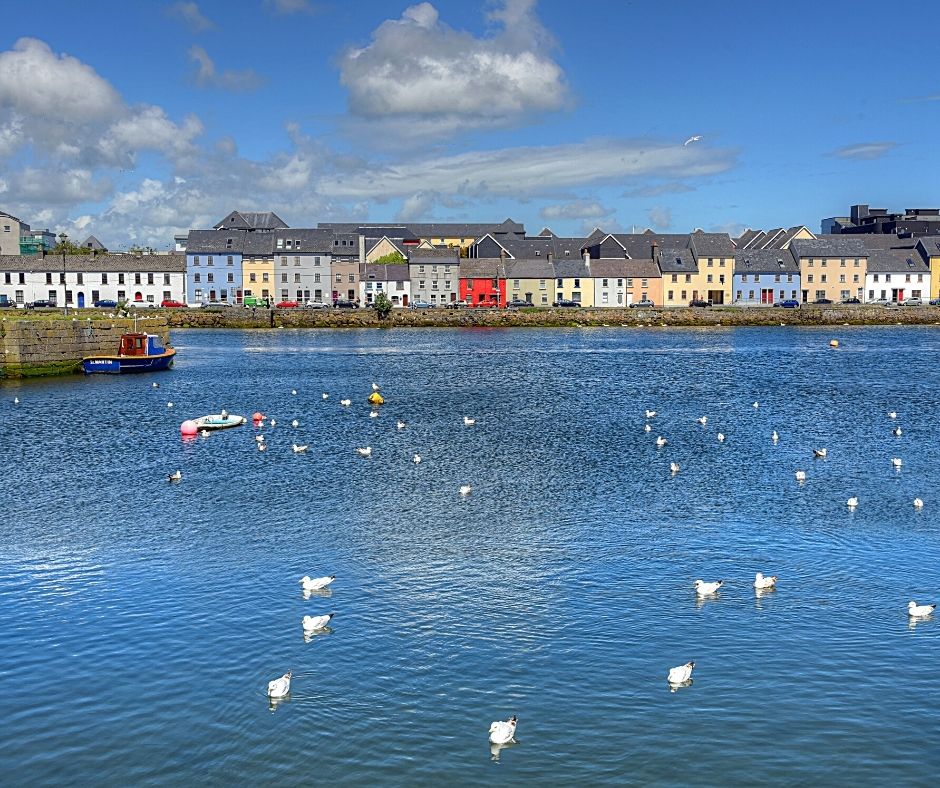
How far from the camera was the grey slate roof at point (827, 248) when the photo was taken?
153 meters

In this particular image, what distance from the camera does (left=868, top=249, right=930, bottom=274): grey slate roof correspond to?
511 ft

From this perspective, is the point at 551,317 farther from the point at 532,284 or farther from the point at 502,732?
the point at 502,732

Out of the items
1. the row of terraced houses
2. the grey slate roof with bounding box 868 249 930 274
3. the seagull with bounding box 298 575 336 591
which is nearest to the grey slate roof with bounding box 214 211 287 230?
the row of terraced houses

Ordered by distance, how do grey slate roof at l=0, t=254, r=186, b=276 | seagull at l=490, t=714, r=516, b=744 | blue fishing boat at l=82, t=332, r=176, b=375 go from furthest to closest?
grey slate roof at l=0, t=254, r=186, b=276
blue fishing boat at l=82, t=332, r=176, b=375
seagull at l=490, t=714, r=516, b=744

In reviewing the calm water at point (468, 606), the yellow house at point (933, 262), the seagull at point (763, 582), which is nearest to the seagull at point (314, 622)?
the calm water at point (468, 606)

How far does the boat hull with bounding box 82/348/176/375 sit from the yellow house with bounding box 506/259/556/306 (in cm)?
8343

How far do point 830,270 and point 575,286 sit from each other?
40.8m

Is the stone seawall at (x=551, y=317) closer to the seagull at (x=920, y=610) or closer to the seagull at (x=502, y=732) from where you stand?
the seagull at (x=920, y=610)

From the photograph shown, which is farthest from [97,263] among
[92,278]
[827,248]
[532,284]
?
[827,248]

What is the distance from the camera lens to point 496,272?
15062cm

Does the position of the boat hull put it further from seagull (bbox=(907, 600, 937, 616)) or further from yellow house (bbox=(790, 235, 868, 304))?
yellow house (bbox=(790, 235, 868, 304))

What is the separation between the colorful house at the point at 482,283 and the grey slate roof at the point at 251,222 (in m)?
33.7

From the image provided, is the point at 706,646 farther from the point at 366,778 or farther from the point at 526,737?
the point at 366,778

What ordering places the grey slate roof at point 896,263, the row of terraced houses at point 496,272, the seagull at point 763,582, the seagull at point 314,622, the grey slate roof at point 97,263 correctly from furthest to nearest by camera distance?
the grey slate roof at point 896,263, the row of terraced houses at point 496,272, the grey slate roof at point 97,263, the seagull at point 763,582, the seagull at point 314,622
